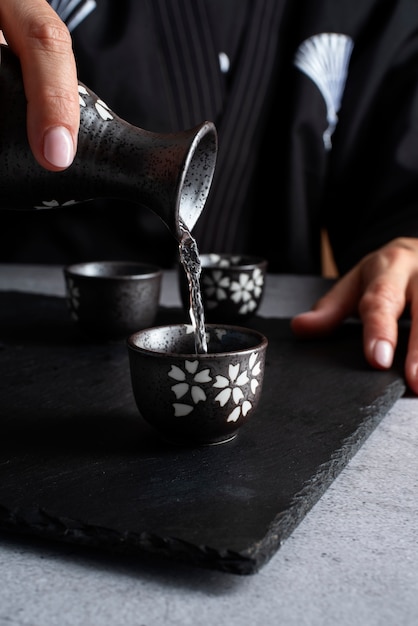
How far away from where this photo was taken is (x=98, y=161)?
0.75 meters

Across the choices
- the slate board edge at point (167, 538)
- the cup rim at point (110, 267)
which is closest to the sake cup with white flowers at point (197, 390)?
the slate board edge at point (167, 538)

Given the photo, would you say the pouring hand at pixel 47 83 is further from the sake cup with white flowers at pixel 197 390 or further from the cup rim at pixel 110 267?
the cup rim at pixel 110 267

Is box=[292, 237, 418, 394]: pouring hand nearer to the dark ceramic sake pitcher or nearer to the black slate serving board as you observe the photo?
the black slate serving board

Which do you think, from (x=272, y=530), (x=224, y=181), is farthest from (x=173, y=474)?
(x=224, y=181)

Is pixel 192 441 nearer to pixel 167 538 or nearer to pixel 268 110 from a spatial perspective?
pixel 167 538

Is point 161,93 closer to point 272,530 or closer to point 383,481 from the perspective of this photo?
point 383,481

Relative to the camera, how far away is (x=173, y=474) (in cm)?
70

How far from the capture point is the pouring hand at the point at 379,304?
105 centimetres

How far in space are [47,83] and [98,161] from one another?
0.27 ft

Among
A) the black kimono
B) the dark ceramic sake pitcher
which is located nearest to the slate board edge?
the dark ceramic sake pitcher

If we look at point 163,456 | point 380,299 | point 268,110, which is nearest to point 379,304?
point 380,299

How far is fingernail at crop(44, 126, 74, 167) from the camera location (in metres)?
0.70

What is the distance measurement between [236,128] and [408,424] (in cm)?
97

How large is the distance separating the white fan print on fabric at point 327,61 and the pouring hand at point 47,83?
39.3 inches
